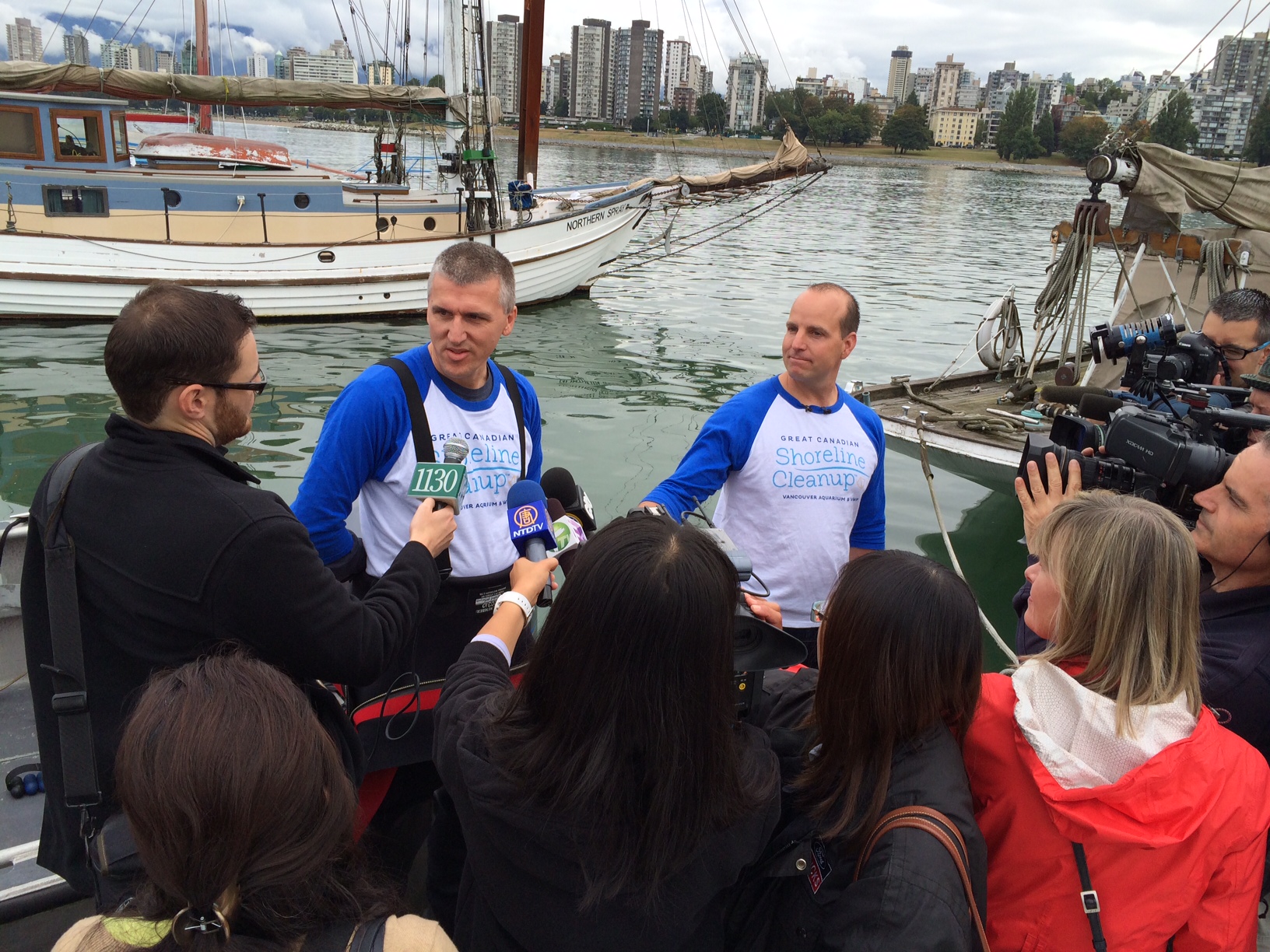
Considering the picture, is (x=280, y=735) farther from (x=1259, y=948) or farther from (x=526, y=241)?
(x=526, y=241)

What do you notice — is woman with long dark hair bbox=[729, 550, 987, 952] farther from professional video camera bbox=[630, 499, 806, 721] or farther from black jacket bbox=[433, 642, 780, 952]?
black jacket bbox=[433, 642, 780, 952]

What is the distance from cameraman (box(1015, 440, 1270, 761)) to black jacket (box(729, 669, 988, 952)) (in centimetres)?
79

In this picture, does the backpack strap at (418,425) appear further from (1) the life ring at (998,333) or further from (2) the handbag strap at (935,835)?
(1) the life ring at (998,333)

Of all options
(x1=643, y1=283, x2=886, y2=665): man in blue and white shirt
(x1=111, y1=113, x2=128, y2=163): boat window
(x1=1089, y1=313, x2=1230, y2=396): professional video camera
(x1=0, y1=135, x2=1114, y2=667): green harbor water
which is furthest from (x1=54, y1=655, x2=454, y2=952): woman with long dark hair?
(x1=111, y1=113, x2=128, y2=163): boat window

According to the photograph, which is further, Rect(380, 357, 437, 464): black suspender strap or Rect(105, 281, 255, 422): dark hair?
Rect(380, 357, 437, 464): black suspender strap

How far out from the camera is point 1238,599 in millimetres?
2256

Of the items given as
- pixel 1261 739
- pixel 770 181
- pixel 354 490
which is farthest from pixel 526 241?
pixel 1261 739

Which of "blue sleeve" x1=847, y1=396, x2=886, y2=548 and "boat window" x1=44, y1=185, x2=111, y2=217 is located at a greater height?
"boat window" x1=44, y1=185, x2=111, y2=217

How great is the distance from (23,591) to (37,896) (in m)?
1.03

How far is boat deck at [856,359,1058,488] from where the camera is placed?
24.5 ft

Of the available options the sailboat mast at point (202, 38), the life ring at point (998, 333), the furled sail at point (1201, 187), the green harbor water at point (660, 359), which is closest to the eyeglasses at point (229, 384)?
the green harbor water at point (660, 359)

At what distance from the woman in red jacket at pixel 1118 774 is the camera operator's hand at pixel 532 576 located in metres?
0.94

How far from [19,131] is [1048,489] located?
1716 centimetres

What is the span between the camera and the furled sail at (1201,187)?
7742mm
